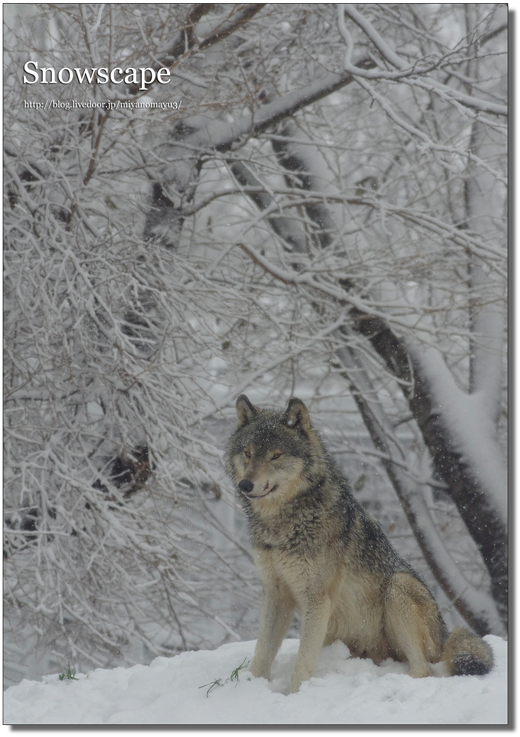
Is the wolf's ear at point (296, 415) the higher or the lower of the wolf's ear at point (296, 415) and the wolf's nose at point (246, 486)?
the higher

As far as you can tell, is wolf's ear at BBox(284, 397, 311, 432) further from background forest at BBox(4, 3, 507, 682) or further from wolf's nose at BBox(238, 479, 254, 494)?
background forest at BBox(4, 3, 507, 682)

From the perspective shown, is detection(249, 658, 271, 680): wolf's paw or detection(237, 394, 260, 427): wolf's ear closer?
detection(249, 658, 271, 680): wolf's paw

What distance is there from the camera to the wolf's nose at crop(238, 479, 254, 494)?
298 centimetres

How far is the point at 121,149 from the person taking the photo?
6.01 meters

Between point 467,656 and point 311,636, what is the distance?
82cm

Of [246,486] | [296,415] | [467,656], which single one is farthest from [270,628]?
[296,415]

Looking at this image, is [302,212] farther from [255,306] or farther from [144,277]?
[144,277]

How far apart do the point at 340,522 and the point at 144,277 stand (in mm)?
3394

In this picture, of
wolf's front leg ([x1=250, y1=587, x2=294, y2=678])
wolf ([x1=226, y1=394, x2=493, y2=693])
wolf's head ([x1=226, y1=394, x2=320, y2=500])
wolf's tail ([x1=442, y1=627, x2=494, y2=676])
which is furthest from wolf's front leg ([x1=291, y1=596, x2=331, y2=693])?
wolf's tail ([x1=442, y1=627, x2=494, y2=676])

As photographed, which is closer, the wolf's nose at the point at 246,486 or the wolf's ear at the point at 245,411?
the wolf's nose at the point at 246,486

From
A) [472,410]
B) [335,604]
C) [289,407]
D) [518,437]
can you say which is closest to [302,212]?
[472,410]

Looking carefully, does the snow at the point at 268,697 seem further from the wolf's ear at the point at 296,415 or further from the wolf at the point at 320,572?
the wolf's ear at the point at 296,415

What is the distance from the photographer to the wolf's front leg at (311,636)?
121 inches

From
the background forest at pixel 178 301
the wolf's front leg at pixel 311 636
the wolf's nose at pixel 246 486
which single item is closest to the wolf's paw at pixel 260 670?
the wolf's front leg at pixel 311 636
